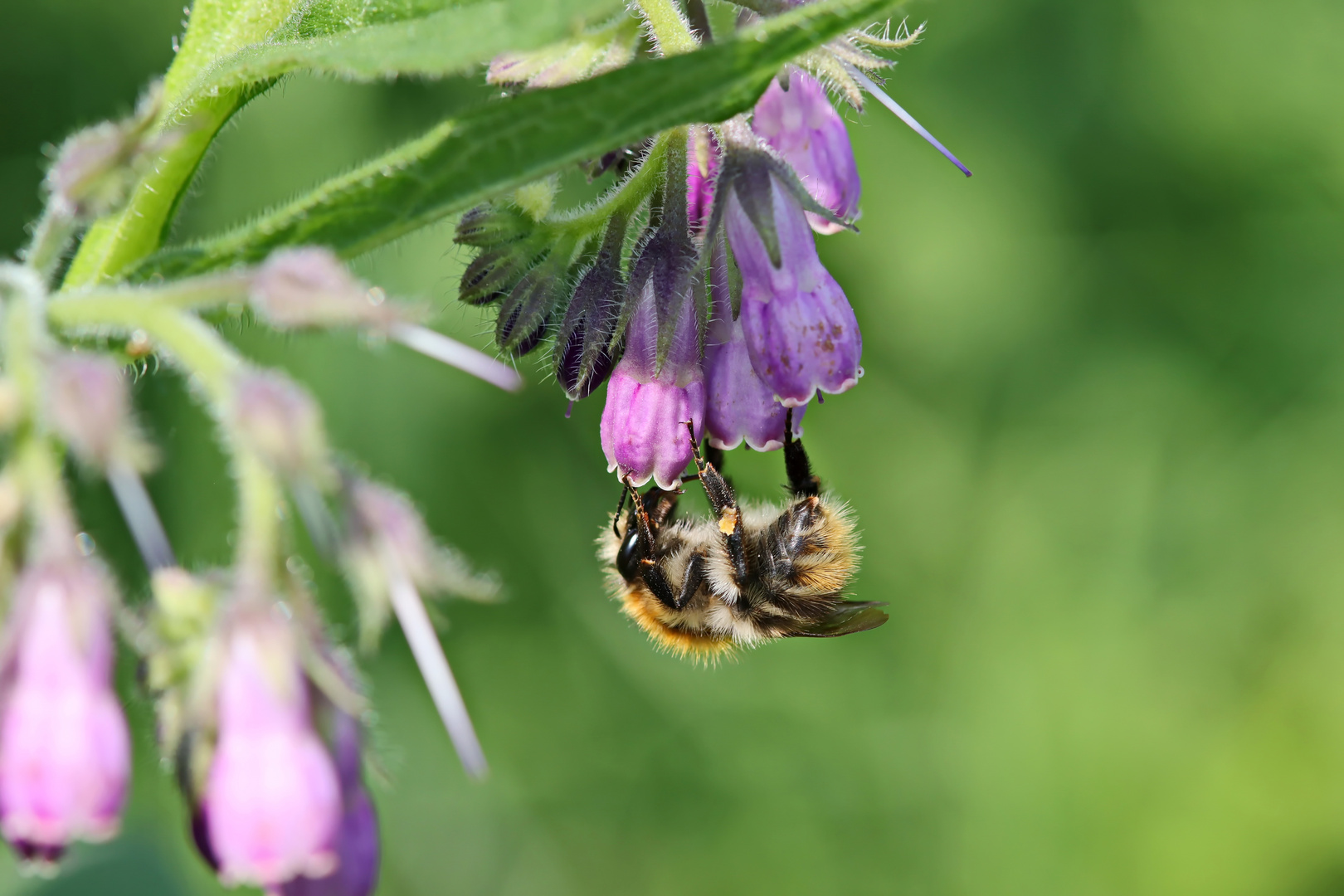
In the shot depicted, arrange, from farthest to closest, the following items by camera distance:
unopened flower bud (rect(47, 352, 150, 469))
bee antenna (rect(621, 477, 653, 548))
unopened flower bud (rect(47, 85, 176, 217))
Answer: bee antenna (rect(621, 477, 653, 548)) → unopened flower bud (rect(47, 85, 176, 217)) → unopened flower bud (rect(47, 352, 150, 469))

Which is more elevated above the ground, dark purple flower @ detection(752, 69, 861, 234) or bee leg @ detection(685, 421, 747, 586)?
dark purple flower @ detection(752, 69, 861, 234)

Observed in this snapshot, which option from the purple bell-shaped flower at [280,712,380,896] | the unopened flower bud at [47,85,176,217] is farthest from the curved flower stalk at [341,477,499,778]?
the unopened flower bud at [47,85,176,217]

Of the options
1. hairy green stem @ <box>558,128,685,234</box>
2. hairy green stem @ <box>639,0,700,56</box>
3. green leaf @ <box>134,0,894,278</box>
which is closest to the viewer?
green leaf @ <box>134,0,894,278</box>

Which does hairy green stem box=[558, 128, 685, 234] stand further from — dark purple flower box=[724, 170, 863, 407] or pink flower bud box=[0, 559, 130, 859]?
pink flower bud box=[0, 559, 130, 859]

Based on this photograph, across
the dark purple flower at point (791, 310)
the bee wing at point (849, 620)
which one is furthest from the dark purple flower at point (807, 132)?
the bee wing at point (849, 620)

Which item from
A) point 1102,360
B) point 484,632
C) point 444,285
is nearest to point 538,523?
point 484,632

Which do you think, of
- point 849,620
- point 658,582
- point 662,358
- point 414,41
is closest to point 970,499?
point 849,620

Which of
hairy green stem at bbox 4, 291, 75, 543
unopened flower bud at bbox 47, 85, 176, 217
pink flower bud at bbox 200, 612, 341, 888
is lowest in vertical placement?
→ pink flower bud at bbox 200, 612, 341, 888

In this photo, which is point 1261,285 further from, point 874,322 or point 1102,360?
point 874,322
